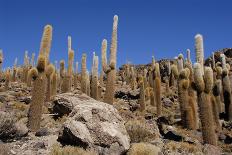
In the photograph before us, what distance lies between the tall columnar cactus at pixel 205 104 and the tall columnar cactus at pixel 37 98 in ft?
21.0

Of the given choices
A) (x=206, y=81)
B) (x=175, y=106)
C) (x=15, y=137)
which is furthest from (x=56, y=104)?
(x=175, y=106)

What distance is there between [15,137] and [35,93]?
340 cm

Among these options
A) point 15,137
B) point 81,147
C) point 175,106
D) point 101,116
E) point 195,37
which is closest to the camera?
point 81,147

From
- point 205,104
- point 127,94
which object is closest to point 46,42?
point 205,104

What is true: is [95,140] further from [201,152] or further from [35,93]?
[35,93]

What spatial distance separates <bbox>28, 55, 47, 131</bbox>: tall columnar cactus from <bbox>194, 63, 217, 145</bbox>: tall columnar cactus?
6.41 m

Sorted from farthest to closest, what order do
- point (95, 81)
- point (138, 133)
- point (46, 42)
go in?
point (95, 81), point (46, 42), point (138, 133)

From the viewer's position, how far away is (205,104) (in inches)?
650

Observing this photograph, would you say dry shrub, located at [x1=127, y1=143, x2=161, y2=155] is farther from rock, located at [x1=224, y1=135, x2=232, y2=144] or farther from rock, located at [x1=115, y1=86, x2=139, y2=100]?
rock, located at [x1=115, y1=86, x2=139, y2=100]

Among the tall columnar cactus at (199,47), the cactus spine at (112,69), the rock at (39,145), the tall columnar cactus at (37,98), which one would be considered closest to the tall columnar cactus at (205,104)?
the tall columnar cactus at (199,47)

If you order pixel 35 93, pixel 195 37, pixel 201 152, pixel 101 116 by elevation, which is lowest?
pixel 201 152

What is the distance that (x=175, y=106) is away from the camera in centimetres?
3088

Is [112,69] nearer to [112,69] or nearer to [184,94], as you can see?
[112,69]

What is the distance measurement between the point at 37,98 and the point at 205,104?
22.5 ft
